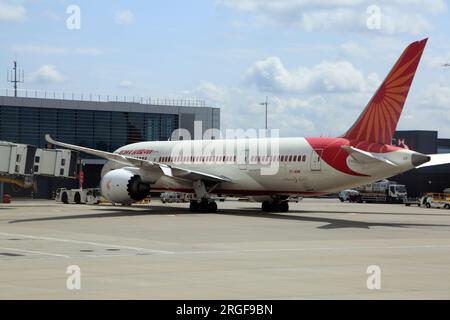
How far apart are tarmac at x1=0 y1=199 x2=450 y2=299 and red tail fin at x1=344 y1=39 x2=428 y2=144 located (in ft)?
17.3

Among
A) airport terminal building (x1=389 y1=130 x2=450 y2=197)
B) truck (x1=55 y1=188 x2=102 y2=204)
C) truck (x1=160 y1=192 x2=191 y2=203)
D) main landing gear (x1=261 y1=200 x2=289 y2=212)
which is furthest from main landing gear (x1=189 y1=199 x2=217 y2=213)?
airport terminal building (x1=389 y1=130 x2=450 y2=197)

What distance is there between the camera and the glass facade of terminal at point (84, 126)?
305 ft

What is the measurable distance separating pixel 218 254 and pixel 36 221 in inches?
724

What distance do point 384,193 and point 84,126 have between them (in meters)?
35.2

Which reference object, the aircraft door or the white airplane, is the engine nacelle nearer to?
the white airplane

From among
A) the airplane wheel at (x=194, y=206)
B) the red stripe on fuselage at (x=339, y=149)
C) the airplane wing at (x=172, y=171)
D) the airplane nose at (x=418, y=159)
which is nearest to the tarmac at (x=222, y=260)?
the airplane nose at (x=418, y=159)

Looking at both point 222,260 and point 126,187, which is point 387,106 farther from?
point 222,260

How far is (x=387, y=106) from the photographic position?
42.6m

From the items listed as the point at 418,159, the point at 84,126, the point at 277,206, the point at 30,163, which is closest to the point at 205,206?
the point at 277,206

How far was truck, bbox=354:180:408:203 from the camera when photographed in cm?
9350

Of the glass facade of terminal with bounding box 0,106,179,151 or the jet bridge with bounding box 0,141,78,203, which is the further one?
the glass facade of terminal with bounding box 0,106,179,151
